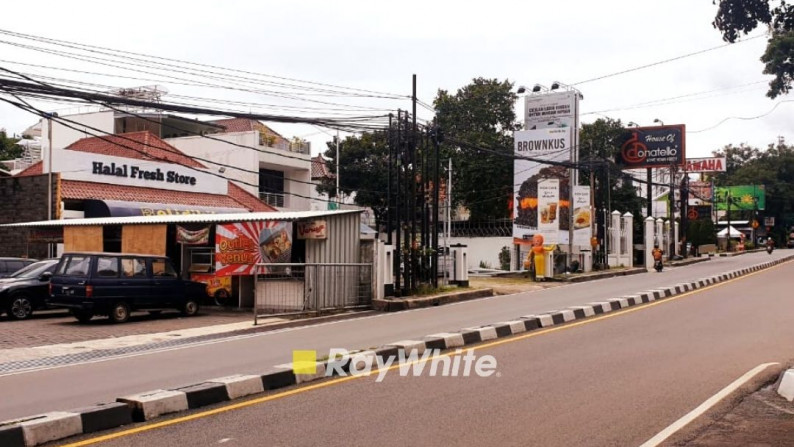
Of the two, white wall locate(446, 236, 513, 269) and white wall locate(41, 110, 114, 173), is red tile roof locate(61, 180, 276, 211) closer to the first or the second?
white wall locate(41, 110, 114, 173)

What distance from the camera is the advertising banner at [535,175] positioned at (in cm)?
3406

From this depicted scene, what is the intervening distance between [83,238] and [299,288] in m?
8.54

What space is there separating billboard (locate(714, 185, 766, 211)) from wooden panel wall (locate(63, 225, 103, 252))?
68219 mm

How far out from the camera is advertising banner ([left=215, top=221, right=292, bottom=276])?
18.2 metres

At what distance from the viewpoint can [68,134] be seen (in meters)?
42.6

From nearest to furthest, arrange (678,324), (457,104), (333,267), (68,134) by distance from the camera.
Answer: (678,324) < (333,267) < (68,134) < (457,104)

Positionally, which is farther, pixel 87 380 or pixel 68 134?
pixel 68 134

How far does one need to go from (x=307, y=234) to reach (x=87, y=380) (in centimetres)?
970

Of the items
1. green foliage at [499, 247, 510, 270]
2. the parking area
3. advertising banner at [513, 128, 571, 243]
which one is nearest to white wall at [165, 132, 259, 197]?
advertising banner at [513, 128, 571, 243]

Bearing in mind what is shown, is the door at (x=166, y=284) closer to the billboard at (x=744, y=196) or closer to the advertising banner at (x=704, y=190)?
the advertising banner at (x=704, y=190)

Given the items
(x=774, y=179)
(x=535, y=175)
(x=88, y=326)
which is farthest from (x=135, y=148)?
(x=774, y=179)

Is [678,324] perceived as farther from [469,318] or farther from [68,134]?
[68,134]

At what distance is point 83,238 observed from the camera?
2138cm

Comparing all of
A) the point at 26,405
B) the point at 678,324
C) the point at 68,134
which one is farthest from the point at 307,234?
the point at 68,134
